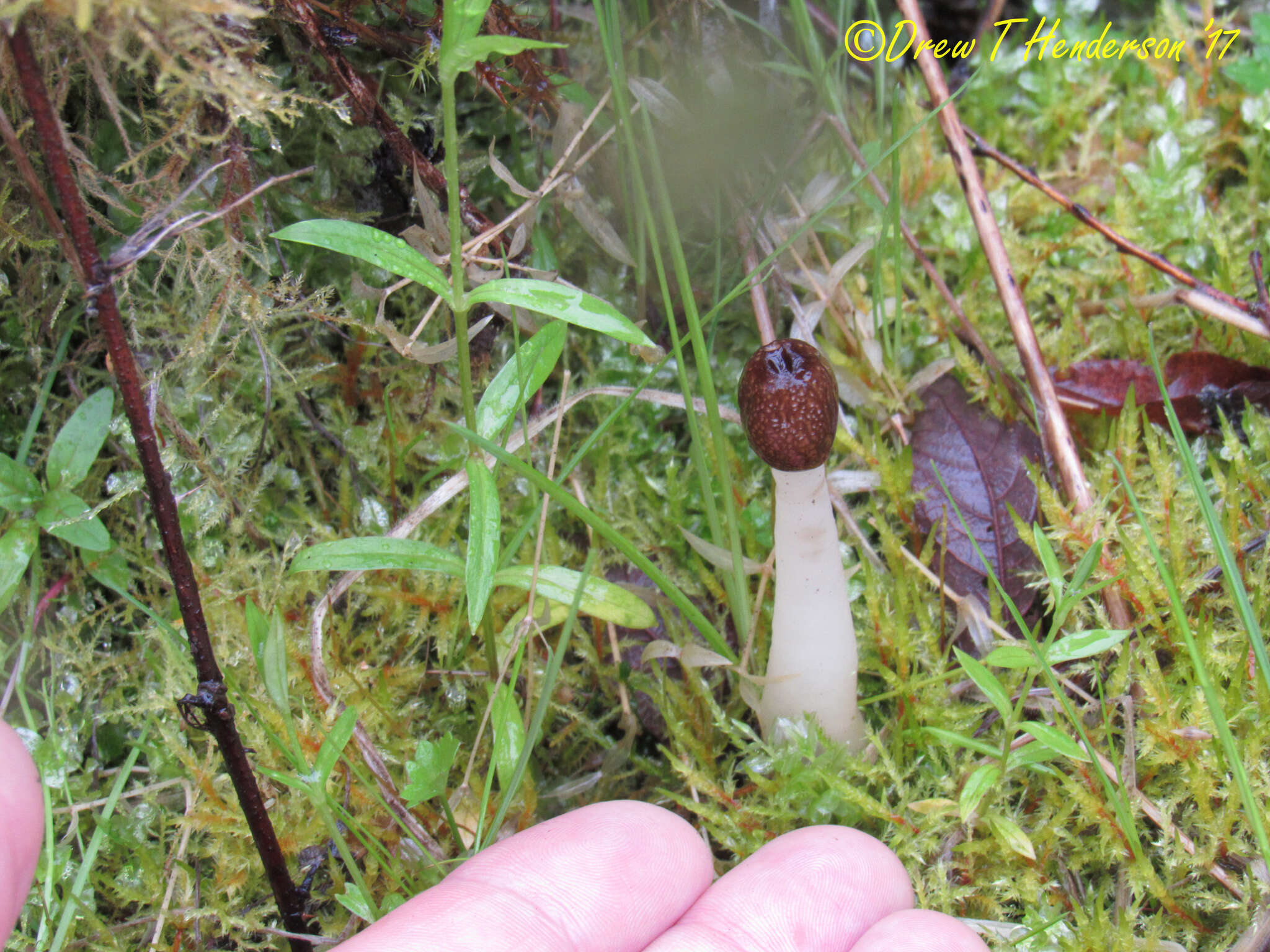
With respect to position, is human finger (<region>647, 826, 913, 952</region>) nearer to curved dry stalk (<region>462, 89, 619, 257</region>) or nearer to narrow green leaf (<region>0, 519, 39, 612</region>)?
curved dry stalk (<region>462, 89, 619, 257</region>)

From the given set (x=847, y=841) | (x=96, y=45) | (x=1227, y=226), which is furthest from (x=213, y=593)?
(x=1227, y=226)

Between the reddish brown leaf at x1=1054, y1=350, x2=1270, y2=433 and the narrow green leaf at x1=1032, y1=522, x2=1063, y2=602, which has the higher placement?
the reddish brown leaf at x1=1054, y1=350, x2=1270, y2=433

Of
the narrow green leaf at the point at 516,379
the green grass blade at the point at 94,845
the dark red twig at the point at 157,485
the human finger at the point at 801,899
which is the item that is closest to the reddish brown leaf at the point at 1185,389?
the human finger at the point at 801,899

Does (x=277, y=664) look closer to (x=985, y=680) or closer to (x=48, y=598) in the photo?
(x=48, y=598)

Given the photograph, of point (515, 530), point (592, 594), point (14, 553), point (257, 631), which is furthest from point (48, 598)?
point (592, 594)

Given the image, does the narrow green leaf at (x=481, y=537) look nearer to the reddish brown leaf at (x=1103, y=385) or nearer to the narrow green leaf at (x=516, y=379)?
the narrow green leaf at (x=516, y=379)

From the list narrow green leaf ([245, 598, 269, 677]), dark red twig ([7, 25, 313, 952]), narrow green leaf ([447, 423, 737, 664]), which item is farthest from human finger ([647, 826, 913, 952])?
narrow green leaf ([245, 598, 269, 677])

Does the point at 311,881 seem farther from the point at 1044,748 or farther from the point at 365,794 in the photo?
the point at 1044,748
